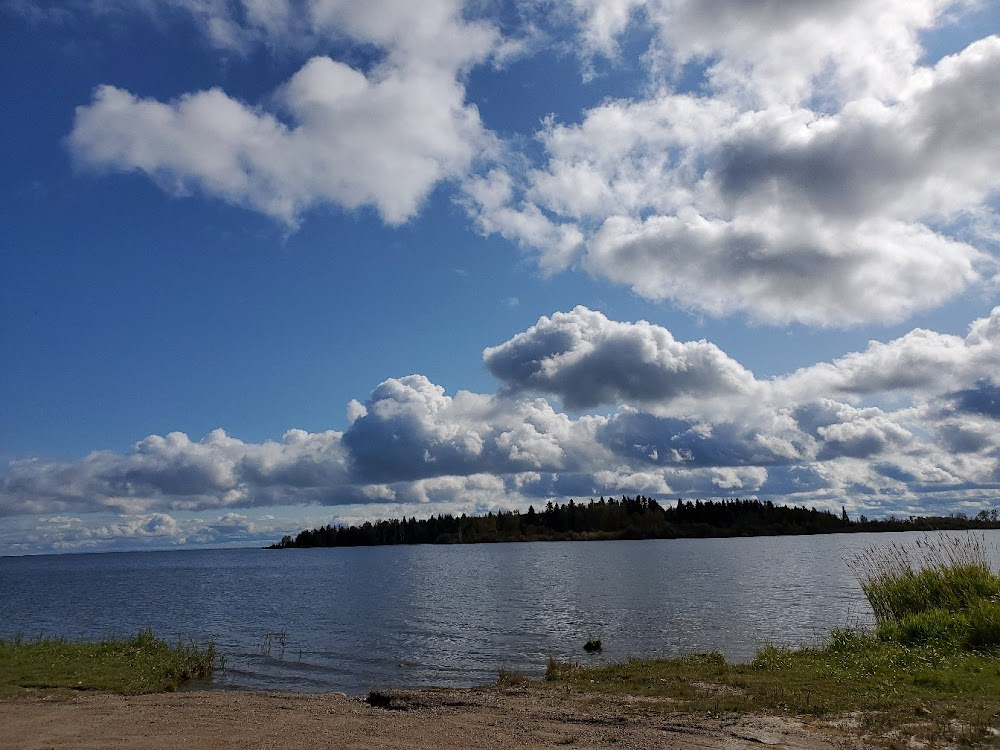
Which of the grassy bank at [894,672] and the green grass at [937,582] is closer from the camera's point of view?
the grassy bank at [894,672]

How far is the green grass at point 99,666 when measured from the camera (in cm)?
2348

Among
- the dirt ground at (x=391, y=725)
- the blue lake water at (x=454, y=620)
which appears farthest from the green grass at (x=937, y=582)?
the dirt ground at (x=391, y=725)

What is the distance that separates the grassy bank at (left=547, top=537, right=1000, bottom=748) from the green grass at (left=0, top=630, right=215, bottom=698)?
1370cm

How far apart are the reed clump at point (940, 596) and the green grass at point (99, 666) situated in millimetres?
25104

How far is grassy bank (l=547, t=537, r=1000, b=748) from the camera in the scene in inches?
637

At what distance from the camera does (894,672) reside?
20688 millimetres

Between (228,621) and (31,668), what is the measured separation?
2764cm

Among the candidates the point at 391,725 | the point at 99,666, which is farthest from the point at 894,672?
the point at 99,666

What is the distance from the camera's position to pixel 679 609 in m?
48.9

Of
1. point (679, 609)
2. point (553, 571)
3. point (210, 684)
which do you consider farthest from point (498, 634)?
point (553, 571)

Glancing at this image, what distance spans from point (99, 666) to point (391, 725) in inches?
597

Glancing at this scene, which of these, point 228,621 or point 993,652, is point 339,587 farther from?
point 993,652

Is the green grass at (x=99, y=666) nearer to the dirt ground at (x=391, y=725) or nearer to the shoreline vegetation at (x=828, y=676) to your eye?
the shoreline vegetation at (x=828, y=676)

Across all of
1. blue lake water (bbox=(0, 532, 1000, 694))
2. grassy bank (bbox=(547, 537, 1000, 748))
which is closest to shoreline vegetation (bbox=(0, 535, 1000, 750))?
grassy bank (bbox=(547, 537, 1000, 748))
